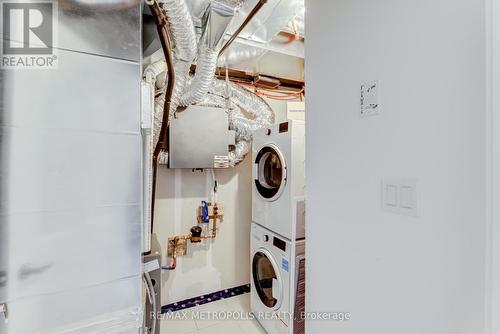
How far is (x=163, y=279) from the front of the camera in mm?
2279

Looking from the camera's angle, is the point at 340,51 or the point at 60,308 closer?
the point at 60,308

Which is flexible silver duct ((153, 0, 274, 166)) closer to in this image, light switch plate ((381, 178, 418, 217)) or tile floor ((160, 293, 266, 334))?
light switch plate ((381, 178, 418, 217))

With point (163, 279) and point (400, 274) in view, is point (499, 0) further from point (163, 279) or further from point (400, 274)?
point (163, 279)

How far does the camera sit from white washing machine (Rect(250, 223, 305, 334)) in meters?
1.67

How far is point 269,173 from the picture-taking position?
82.7 inches

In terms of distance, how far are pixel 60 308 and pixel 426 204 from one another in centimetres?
121

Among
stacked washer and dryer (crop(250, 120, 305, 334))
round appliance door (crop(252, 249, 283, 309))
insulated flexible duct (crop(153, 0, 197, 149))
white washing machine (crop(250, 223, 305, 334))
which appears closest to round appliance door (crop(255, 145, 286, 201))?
stacked washer and dryer (crop(250, 120, 305, 334))

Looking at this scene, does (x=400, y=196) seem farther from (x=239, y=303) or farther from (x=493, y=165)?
(x=239, y=303)

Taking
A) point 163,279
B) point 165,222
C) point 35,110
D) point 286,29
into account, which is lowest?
point 163,279

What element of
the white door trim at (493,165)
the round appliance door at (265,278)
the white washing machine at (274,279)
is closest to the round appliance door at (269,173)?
the white washing machine at (274,279)

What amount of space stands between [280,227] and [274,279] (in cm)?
48

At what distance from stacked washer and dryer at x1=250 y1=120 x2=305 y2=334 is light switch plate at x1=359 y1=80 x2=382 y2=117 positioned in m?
0.82

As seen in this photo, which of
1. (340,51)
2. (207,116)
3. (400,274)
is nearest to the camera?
(400,274)

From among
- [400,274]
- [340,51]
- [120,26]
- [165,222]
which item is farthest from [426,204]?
[165,222]
